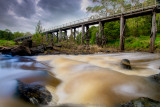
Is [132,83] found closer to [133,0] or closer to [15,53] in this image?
[15,53]

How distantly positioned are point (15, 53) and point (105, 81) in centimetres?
1106

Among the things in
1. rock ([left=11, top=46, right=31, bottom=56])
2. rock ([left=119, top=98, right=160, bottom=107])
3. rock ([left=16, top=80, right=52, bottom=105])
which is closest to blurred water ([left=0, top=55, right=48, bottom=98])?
rock ([left=16, top=80, right=52, bottom=105])

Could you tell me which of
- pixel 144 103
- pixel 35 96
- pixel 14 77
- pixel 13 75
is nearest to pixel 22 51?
pixel 13 75

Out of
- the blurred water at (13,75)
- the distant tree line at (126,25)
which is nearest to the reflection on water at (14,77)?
the blurred water at (13,75)

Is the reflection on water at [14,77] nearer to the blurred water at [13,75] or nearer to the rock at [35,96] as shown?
the blurred water at [13,75]

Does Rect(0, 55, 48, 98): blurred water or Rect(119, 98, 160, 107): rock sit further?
Rect(0, 55, 48, 98): blurred water

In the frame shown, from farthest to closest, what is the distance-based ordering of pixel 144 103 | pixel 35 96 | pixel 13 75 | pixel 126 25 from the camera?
pixel 126 25 → pixel 13 75 → pixel 35 96 → pixel 144 103

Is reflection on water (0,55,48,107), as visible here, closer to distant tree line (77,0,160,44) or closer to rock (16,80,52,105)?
rock (16,80,52,105)

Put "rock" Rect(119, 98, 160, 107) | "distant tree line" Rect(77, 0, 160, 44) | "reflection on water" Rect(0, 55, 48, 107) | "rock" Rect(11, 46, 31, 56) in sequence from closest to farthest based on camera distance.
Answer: "rock" Rect(119, 98, 160, 107), "reflection on water" Rect(0, 55, 48, 107), "rock" Rect(11, 46, 31, 56), "distant tree line" Rect(77, 0, 160, 44)

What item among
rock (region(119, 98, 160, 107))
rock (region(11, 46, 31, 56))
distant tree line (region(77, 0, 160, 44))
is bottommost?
rock (region(119, 98, 160, 107))

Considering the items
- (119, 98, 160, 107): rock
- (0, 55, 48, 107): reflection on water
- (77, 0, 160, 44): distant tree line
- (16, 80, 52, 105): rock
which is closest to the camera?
(119, 98, 160, 107): rock

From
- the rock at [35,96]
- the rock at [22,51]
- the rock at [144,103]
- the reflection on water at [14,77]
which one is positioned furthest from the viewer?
the rock at [22,51]

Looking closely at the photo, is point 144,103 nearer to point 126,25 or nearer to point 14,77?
point 14,77

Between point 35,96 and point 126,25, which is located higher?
point 126,25
